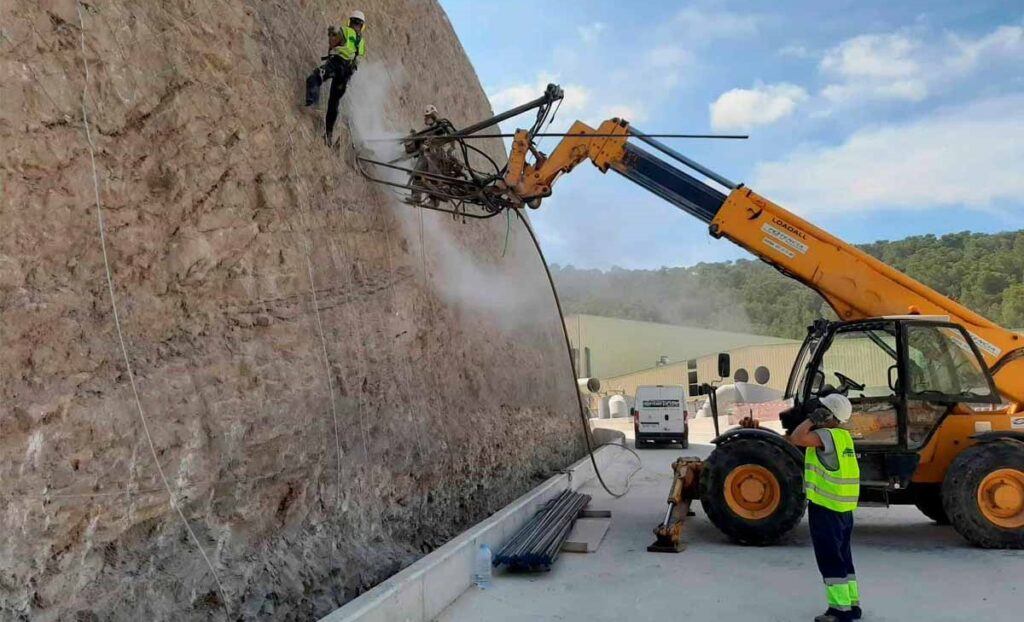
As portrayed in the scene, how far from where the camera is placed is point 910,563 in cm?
796

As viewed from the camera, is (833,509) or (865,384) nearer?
(833,509)

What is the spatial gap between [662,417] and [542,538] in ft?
57.9

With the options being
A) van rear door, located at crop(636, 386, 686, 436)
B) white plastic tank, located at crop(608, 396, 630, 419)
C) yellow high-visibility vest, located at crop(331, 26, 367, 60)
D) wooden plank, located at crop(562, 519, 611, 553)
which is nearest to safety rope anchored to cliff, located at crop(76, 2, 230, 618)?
yellow high-visibility vest, located at crop(331, 26, 367, 60)

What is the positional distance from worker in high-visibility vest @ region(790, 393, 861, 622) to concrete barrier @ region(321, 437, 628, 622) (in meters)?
3.06

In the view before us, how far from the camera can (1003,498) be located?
8.11 meters

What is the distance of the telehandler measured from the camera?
8.23 m

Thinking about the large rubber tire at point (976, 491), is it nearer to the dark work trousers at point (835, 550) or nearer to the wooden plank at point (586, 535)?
the dark work trousers at point (835, 550)

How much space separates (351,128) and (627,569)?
5794mm

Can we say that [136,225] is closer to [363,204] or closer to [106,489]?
[106,489]

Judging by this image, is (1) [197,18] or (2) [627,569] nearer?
(1) [197,18]

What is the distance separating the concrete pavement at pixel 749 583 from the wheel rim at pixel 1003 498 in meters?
0.35

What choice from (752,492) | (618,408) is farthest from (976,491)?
(618,408)

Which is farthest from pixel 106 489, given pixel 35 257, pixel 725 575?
pixel 725 575

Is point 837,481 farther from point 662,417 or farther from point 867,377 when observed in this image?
point 662,417
